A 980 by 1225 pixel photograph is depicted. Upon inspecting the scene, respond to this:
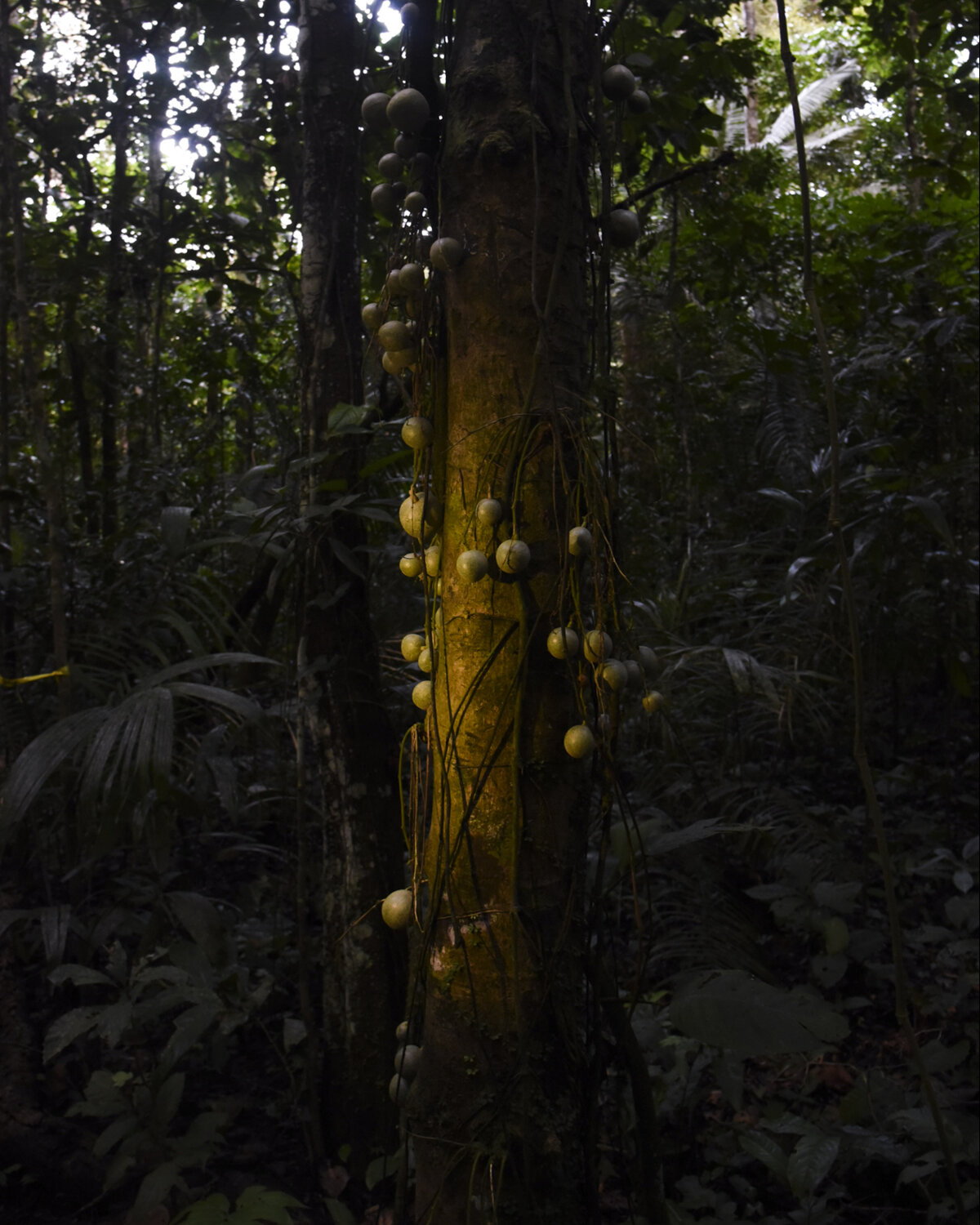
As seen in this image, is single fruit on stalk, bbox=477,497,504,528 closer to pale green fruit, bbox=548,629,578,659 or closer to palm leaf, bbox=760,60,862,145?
pale green fruit, bbox=548,629,578,659

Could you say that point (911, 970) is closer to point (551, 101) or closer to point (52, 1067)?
point (52, 1067)

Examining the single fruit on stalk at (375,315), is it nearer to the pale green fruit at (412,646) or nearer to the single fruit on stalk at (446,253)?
the single fruit on stalk at (446,253)

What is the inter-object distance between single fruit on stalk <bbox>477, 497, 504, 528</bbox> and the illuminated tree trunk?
2cm

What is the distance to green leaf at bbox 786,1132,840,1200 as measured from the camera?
154 cm

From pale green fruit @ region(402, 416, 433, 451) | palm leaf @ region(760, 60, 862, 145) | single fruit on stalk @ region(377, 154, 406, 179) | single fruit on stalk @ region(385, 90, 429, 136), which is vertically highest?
palm leaf @ region(760, 60, 862, 145)

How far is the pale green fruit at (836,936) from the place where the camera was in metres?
2.46

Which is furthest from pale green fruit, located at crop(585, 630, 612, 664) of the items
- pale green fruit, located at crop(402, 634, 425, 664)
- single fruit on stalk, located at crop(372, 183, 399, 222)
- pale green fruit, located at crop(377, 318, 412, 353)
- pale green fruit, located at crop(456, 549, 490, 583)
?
single fruit on stalk, located at crop(372, 183, 399, 222)

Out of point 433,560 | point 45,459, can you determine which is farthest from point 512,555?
point 45,459

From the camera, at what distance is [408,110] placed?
114cm

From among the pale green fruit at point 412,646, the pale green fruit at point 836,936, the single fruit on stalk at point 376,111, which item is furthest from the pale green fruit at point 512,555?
the pale green fruit at point 836,936

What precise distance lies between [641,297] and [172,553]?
3.73m

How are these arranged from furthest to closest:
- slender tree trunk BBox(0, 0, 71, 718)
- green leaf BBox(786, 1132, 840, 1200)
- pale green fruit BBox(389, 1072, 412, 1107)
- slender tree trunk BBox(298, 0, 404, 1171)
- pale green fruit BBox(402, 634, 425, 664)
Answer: slender tree trunk BBox(0, 0, 71, 718) → slender tree trunk BBox(298, 0, 404, 1171) → green leaf BBox(786, 1132, 840, 1200) → pale green fruit BBox(402, 634, 425, 664) → pale green fruit BBox(389, 1072, 412, 1107)

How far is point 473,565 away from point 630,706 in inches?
93.7

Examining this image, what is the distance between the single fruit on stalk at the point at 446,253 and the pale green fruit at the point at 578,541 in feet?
1.13
